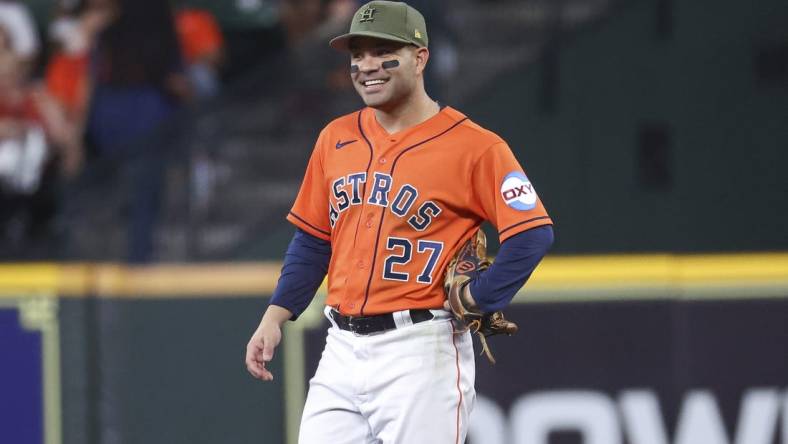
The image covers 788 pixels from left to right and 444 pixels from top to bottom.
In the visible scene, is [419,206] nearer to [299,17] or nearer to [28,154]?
[299,17]

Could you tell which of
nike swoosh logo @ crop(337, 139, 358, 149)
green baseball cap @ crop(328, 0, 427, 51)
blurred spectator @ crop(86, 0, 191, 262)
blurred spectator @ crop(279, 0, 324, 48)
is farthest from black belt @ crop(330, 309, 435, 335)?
blurred spectator @ crop(279, 0, 324, 48)

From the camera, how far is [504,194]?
3.50 metres

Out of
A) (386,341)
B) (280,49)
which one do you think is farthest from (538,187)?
(386,341)

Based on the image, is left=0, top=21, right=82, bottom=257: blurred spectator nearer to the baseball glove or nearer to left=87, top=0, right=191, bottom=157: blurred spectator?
left=87, top=0, right=191, bottom=157: blurred spectator

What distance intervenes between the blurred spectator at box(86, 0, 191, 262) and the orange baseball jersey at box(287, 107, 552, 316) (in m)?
2.89

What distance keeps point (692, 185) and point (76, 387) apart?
109 inches

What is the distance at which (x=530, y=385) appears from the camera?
550 centimetres

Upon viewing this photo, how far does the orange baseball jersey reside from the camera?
354cm

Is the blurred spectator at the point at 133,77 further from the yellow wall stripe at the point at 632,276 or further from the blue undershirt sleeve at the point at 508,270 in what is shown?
the blue undershirt sleeve at the point at 508,270

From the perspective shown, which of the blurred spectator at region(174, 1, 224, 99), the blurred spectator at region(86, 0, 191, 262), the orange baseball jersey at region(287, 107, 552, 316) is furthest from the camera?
the blurred spectator at region(174, 1, 224, 99)

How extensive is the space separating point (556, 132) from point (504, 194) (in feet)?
7.78

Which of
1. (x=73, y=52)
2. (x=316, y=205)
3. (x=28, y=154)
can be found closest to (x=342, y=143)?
(x=316, y=205)

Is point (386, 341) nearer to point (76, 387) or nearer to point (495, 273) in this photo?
point (495, 273)

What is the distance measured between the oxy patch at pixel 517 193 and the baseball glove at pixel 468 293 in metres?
0.19
